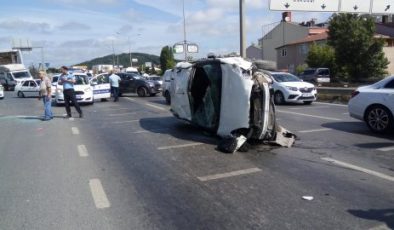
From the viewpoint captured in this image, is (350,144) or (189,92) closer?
(350,144)

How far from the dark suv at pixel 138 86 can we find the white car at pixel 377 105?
62.2ft

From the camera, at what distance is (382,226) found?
462cm

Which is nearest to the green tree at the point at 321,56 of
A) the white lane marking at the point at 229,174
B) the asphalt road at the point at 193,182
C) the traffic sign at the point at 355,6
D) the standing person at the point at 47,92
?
the traffic sign at the point at 355,6

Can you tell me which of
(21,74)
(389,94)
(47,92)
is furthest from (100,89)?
(21,74)

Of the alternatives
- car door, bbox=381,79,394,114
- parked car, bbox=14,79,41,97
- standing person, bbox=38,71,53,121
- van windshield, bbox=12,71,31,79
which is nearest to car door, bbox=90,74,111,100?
standing person, bbox=38,71,53,121

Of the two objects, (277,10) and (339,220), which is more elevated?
(277,10)

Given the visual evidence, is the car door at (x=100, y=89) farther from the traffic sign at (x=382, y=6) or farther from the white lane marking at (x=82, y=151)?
the white lane marking at (x=82, y=151)

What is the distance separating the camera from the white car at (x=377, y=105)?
33.9ft

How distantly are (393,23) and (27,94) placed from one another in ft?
181

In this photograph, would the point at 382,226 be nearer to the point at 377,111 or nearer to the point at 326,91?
the point at 377,111

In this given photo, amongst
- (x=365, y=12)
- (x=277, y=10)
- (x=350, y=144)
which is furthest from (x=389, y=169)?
(x=365, y=12)

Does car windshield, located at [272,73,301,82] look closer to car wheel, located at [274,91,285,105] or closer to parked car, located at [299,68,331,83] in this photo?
car wheel, located at [274,91,285,105]

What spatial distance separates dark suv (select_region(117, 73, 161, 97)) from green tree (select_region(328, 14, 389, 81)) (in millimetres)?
24128

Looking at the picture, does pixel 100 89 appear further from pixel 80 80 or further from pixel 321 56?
pixel 321 56
